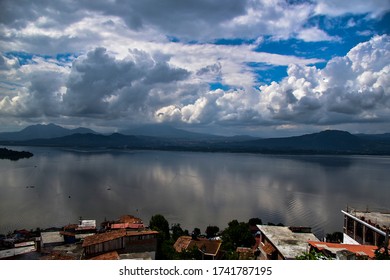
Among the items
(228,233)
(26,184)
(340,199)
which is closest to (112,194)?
(26,184)

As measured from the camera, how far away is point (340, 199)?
13.5 meters

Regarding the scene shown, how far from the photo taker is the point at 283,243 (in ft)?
13.4

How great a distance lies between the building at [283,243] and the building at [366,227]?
1.76 ft

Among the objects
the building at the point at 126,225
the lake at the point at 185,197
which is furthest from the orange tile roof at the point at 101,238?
the lake at the point at 185,197

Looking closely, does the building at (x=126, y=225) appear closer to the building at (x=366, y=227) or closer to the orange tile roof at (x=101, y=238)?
the orange tile roof at (x=101, y=238)

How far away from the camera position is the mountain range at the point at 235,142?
4388cm

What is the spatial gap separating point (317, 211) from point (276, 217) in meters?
1.86

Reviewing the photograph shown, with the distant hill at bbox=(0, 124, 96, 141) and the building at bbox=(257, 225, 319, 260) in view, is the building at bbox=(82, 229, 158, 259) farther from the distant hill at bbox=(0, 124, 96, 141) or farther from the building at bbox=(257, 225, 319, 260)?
the distant hill at bbox=(0, 124, 96, 141)

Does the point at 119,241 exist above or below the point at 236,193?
above

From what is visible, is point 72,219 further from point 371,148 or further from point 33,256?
point 371,148

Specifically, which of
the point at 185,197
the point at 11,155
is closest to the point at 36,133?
the point at 11,155

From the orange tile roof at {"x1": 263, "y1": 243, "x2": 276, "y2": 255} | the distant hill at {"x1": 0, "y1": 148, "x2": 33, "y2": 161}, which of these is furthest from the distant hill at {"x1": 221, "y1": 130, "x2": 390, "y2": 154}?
the orange tile roof at {"x1": 263, "y1": 243, "x2": 276, "y2": 255}

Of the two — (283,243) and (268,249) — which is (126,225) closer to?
(268,249)

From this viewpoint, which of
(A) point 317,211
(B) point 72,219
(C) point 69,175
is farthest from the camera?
(C) point 69,175
